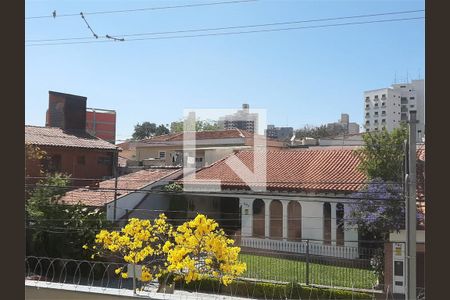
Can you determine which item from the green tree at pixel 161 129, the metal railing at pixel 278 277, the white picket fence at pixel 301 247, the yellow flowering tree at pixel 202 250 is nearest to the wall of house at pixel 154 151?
the white picket fence at pixel 301 247

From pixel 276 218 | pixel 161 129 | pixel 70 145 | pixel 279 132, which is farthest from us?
pixel 161 129

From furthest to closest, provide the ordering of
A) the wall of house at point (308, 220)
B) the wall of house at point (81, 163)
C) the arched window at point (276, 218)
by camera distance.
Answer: the wall of house at point (81, 163), the arched window at point (276, 218), the wall of house at point (308, 220)

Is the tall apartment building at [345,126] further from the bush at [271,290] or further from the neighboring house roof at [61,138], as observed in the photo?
the bush at [271,290]

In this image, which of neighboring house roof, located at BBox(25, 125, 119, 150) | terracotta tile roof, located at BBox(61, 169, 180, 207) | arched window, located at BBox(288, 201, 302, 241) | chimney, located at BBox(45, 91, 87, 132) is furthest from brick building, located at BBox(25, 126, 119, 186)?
arched window, located at BBox(288, 201, 302, 241)

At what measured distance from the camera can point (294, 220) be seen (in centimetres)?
1152

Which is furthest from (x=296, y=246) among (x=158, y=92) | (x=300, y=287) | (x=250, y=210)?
(x=158, y=92)

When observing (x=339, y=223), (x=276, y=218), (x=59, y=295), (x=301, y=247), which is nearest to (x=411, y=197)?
(x=59, y=295)

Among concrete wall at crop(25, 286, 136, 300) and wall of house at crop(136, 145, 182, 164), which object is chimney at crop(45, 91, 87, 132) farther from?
concrete wall at crop(25, 286, 136, 300)

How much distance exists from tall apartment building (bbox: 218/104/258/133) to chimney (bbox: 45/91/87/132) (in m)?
5.54

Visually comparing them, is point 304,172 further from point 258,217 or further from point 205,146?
point 205,146

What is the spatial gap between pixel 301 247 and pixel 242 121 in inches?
281

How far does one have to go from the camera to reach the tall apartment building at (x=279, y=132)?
1844 centimetres

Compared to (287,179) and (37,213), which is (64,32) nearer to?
(37,213)

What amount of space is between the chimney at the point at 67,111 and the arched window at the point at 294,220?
8.86 m
